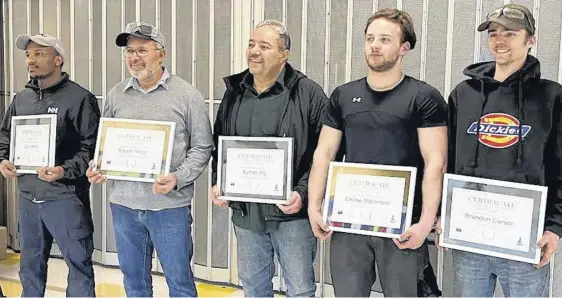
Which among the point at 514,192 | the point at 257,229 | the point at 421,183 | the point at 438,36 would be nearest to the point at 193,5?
the point at 438,36

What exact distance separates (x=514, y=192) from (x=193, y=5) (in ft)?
7.86

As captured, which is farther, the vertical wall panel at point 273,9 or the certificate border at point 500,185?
the vertical wall panel at point 273,9

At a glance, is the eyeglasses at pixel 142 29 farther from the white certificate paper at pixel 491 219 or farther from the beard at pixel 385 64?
the white certificate paper at pixel 491 219

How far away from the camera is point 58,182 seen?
2748mm

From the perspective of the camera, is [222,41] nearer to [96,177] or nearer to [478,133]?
[96,177]

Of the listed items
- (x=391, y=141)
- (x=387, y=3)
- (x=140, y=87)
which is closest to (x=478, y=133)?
(x=391, y=141)

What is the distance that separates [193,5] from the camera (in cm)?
362

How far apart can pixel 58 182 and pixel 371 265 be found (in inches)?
60.9

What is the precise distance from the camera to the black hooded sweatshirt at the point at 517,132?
1901 mm

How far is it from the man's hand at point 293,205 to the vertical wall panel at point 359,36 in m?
1.13

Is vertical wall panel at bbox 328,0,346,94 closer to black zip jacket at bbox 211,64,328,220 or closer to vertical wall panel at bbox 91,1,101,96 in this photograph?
black zip jacket at bbox 211,64,328,220

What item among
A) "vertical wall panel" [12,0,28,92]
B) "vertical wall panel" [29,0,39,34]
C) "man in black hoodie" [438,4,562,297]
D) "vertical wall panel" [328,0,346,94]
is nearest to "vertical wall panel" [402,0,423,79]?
"vertical wall panel" [328,0,346,94]

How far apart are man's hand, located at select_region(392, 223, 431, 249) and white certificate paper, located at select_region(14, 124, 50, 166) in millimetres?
1671

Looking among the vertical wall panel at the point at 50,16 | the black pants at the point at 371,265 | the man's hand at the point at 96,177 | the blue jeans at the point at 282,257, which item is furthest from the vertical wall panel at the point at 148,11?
the black pants at the point at 371,265
